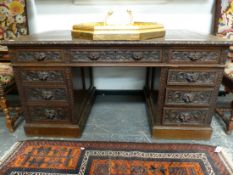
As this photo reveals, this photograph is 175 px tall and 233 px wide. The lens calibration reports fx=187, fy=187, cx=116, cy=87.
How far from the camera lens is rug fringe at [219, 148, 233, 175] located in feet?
4.17

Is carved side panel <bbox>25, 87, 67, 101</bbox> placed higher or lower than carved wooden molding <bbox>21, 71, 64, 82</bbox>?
lower

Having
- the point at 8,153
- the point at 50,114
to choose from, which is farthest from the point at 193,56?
the point at 8,153

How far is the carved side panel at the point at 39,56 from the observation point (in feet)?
4.25

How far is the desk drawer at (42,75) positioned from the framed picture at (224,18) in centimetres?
146

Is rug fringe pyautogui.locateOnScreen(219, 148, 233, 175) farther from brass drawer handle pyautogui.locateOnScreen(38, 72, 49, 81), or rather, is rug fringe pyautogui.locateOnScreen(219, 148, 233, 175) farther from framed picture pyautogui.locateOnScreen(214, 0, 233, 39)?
brass drawer handle pyautogui.locateOnScreen(38, 72, 49, 81)

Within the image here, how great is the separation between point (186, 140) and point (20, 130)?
4.69ft

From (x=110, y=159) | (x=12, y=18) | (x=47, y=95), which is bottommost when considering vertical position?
(x=110, y=159)

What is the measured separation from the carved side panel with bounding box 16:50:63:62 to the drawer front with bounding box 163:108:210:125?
0.89 m

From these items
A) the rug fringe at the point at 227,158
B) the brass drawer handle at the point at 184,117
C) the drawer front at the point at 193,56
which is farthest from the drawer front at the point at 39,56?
the rug fringe at the point at 227,158

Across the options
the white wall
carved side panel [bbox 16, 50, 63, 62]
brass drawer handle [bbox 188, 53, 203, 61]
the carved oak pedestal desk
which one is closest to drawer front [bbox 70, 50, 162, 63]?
the carved oak pedestal desk

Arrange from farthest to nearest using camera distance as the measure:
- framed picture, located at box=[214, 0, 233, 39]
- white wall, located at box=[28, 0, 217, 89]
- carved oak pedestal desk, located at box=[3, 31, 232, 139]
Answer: white wall, located at box=[28, 0, 217, 89]
framed picture, located at box=[214, 0, 233, 39]
carved oak pedestal desk, located at box=[3, 31, 232, 139]

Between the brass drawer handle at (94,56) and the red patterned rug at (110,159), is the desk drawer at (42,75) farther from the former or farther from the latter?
the red patterned rug at (110,159)

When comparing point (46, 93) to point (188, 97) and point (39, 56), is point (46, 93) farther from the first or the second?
point (188, 97)

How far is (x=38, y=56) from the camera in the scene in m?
1.30
